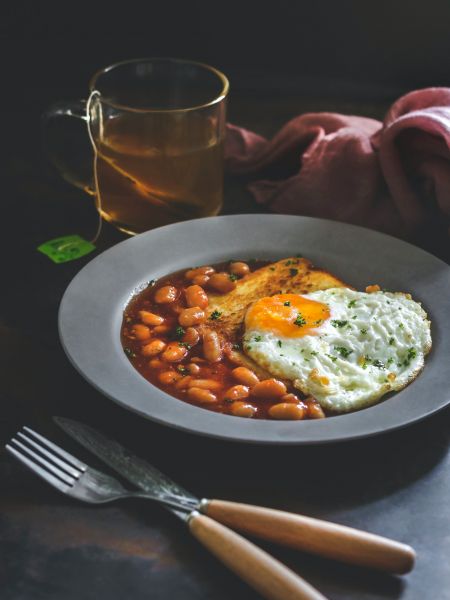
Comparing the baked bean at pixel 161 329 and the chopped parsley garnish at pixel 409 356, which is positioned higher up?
the chopped parsley garnish at pixel 409 356

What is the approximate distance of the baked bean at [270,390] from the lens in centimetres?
218

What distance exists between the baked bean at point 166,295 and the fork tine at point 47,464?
2.20ft

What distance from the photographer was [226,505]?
1.83 meters

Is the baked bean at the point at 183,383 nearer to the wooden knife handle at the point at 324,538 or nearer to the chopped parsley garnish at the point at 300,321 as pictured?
the chopped parsley garnish at the point at 300,321

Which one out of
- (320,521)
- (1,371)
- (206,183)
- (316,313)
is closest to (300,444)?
(320,521)

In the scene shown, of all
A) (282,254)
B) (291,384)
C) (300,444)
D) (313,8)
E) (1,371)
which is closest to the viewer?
(300,444)

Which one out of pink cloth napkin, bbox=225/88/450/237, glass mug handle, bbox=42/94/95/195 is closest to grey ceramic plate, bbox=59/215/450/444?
pink cloth napkin, bbox=225/88/450/237

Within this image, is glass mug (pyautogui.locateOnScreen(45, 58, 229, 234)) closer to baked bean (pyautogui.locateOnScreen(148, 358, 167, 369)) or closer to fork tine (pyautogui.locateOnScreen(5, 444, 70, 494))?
baked bean (pyautogui.locateOnScreen(148, 358, 167, 369))

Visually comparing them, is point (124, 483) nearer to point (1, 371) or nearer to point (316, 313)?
point (1, 371)

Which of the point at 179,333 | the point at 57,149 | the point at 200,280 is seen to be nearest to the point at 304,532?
the point at 179,333

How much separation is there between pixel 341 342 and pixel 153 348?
0.50 m

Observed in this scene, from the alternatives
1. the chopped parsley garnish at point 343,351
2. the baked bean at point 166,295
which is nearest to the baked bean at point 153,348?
the baked bean at point 166,295

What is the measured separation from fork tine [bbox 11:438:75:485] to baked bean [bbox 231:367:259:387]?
0.50 m

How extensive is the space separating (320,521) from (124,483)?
482 millimetres
